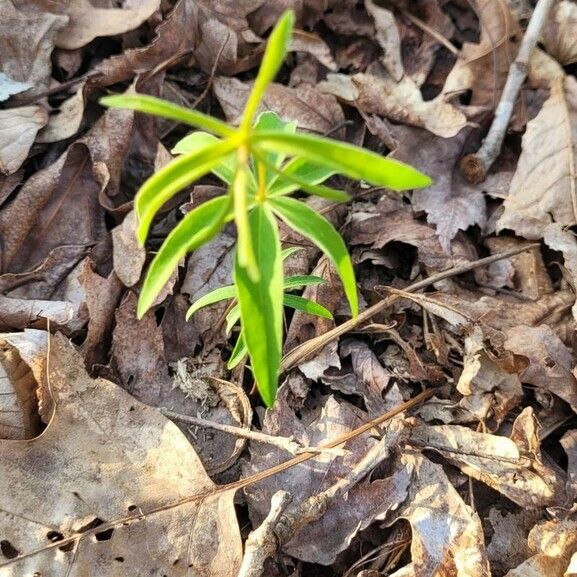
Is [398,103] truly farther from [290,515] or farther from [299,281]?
[290,515]

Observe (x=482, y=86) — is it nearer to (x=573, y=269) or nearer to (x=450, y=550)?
(x=573, y=269)

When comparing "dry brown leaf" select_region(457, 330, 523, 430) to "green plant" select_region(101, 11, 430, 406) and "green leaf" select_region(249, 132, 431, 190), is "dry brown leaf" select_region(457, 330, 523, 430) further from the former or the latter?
"green leaf" select_region(249, 132, 431, 190)

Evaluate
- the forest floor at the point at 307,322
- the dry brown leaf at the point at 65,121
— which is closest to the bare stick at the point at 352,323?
the forest floor at the point at 307,322

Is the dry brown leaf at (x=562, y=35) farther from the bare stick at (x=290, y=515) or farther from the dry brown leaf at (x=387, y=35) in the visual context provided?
the bare stick at (x=290, y=515)

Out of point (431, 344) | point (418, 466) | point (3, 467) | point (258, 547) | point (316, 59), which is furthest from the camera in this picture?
point (316, 59)

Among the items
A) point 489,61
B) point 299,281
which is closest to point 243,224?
point 299,281

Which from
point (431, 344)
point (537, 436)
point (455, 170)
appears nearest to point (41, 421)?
point (431, 344)

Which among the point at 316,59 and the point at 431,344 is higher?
the point at 316,59
